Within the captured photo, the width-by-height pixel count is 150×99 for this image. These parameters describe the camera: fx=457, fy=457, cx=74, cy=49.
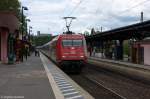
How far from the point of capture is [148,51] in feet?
167

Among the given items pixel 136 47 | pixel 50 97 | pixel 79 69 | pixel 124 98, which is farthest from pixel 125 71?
pixel 50 97

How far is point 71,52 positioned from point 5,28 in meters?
14.5

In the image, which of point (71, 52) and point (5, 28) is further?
point (5, 28)

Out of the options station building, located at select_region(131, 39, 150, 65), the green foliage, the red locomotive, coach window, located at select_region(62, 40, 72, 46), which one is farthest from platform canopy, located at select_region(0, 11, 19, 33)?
the green foliage

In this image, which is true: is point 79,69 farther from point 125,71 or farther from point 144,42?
point 144,42

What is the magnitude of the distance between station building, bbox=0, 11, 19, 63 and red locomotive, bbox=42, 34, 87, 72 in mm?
9512

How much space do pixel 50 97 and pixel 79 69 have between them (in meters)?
21.2

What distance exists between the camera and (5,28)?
159 ft

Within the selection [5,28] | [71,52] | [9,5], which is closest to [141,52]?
[5,28]

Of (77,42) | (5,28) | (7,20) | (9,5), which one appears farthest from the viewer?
(9,5)

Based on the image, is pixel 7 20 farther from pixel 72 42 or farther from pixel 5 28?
pixel 72 42

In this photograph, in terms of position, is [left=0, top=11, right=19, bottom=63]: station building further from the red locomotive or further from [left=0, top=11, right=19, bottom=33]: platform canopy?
the red locomotive

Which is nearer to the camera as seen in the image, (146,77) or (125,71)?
(146,77)

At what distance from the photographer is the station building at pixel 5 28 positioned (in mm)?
44938
